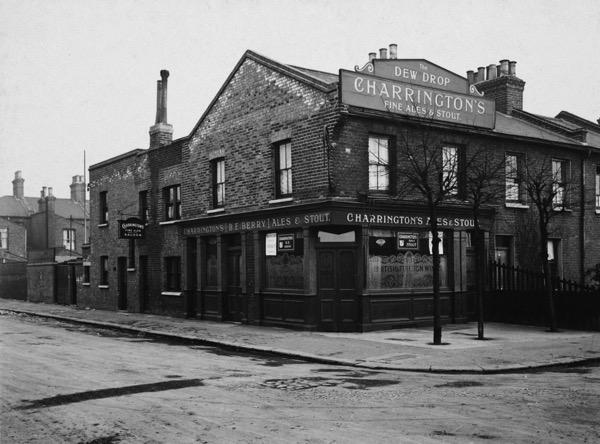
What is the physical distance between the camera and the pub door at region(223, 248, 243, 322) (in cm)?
2144

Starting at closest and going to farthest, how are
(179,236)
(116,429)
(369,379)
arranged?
(116,429) → (369,379) → (179,236)

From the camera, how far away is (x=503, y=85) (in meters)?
27.4

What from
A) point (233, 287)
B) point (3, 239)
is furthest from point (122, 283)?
point (3, 239)

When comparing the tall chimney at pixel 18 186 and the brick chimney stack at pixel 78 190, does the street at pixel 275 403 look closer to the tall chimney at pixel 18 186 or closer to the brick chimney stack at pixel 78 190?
the brick chimney stack at pixel 78 190

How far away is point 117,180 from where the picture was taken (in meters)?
29.1

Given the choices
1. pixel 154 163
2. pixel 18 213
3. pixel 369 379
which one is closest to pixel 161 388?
pixel 369 379

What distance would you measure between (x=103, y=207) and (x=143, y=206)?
4.08 meters

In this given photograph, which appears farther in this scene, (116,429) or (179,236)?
(179,236)

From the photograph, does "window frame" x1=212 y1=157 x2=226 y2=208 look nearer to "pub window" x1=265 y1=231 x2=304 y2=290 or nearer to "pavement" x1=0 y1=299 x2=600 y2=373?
"pub window" x1=265 y1=231 x2=304 y2=290

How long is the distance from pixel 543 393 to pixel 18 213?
62.2 m

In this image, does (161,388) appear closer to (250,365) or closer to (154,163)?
(250,365)

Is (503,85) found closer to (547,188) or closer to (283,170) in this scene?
(547,188)

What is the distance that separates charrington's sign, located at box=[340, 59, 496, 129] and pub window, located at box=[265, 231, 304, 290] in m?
4.42

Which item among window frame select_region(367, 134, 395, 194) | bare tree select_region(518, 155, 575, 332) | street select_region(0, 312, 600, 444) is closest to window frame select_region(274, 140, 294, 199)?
window frame select_region(367, 134, 395, 194)
